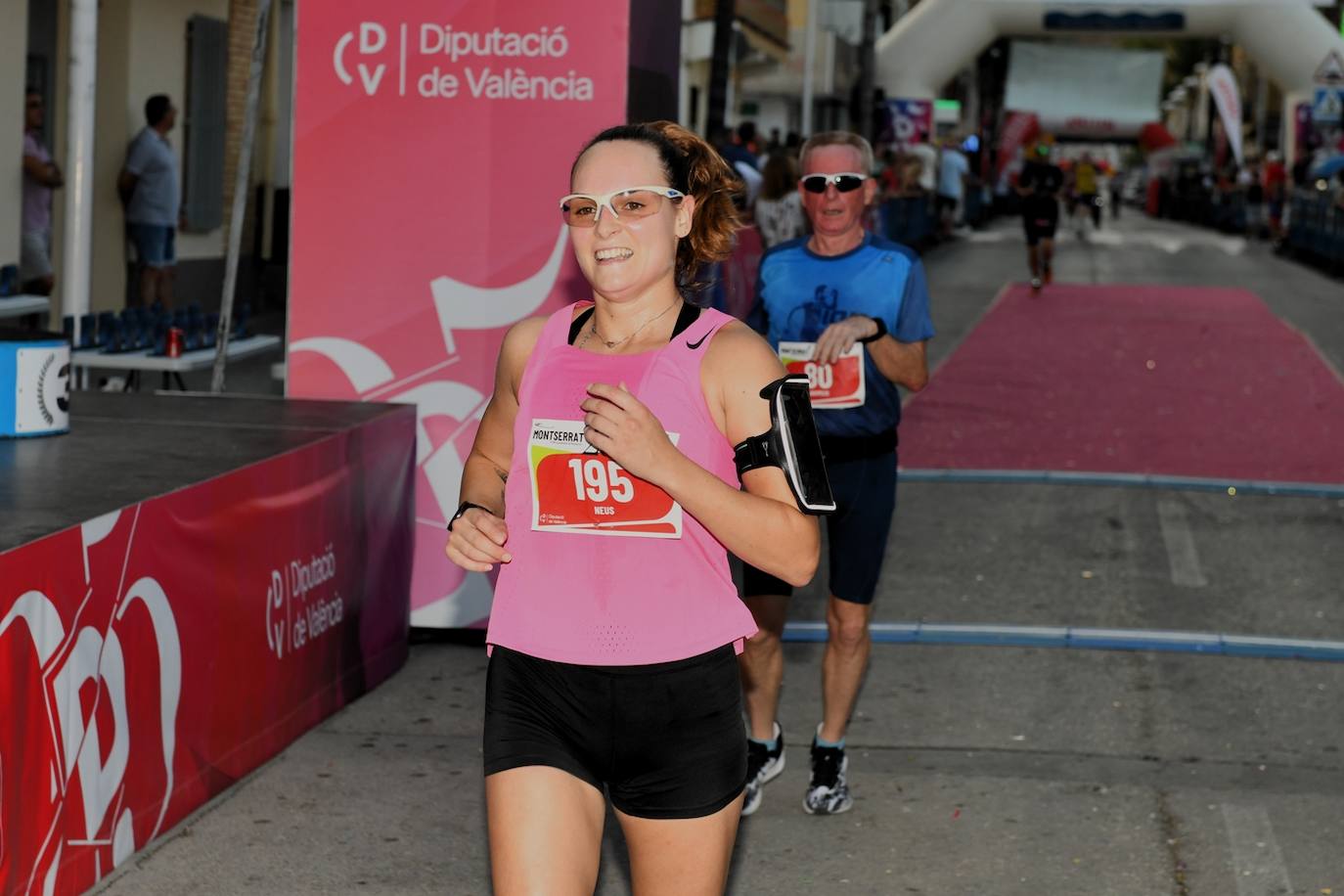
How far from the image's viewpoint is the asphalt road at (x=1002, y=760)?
17.8 ft

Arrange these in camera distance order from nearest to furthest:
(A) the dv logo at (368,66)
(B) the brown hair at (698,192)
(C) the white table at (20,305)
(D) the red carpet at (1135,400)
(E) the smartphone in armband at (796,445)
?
(E) the smartphone in armband at (796,445), (B) the brown hair at (698,192), (A) the dv logo at (368,66), (C) the white table at (20,305), (D) the red carpet at (1135,400)

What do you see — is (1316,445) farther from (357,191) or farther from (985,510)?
(357,191)

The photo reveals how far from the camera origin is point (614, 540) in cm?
344

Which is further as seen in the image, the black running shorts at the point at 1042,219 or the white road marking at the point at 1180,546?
the black running shorts at the point at 1042,219

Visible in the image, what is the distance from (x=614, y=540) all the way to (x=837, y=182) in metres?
2.76

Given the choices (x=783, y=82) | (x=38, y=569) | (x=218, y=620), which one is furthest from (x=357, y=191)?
(x=783, y=82)

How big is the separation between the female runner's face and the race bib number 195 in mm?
2374

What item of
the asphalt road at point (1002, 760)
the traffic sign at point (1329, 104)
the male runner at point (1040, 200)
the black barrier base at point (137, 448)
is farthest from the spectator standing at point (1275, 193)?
the black barrier base at point (137, 448)

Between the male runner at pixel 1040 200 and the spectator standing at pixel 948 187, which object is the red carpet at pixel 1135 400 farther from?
the spectator standing at pixel 948 187

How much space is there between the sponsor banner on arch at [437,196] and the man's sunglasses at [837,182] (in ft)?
5.95

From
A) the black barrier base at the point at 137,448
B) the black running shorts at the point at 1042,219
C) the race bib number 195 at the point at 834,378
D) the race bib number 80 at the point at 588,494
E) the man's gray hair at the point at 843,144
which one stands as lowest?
the black barrier base at the point at 137,448

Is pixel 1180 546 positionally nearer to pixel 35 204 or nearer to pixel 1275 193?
pixel 35 204

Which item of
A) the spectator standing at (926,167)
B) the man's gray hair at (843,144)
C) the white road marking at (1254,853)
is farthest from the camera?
the spectator standing at (926,167)

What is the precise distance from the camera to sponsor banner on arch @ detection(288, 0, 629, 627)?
768 centimetres
